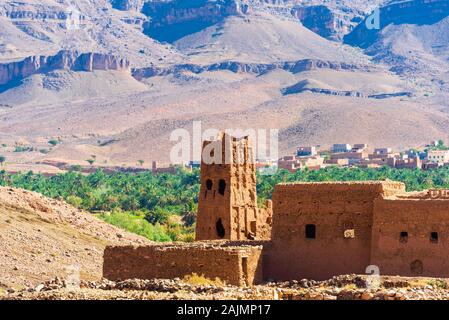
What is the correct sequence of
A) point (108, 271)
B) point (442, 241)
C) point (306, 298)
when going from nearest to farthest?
point (306, 298) → point (442, 241) → point (108, 271)

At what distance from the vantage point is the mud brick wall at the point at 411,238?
109 feet

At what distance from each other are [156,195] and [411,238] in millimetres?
64573

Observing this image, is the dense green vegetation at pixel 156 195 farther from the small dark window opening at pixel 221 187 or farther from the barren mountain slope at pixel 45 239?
the small dark window opening at pixel 221 187

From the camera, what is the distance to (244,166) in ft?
153

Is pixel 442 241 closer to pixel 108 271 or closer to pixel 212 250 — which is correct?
pixel 212 250

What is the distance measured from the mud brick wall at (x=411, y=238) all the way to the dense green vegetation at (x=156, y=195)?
76.3ft

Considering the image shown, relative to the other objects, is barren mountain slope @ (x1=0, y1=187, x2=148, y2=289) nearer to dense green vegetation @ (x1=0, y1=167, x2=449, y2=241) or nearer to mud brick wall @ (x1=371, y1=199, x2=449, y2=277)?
dense green vegetation @ (x1=0, y1=167, x2=449, y2=241)

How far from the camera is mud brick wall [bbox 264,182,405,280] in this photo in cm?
3550

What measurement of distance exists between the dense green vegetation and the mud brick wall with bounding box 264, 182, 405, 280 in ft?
66.5

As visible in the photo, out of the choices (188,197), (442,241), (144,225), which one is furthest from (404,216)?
(188,197)

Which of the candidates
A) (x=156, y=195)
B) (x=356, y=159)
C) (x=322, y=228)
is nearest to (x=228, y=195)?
(x=322, y=228)

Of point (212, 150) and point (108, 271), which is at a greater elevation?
point (212, 150)

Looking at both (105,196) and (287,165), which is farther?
(287,165)

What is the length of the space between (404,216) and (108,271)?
24.5ft
